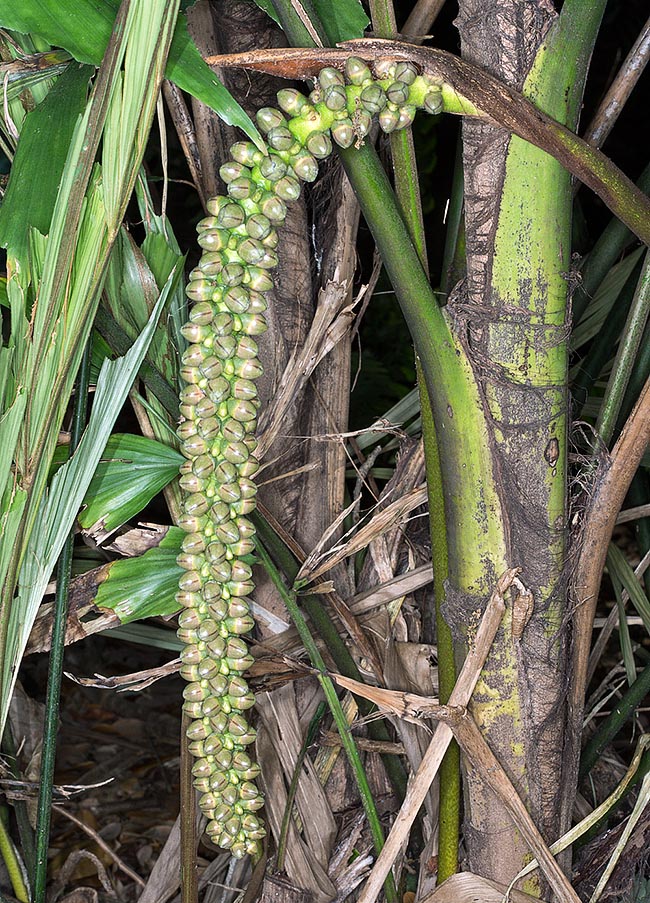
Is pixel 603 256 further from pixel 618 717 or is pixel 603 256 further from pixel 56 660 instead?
pixel 56 660

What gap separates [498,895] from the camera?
521 mm

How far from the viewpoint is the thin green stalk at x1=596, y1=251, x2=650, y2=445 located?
0.52m

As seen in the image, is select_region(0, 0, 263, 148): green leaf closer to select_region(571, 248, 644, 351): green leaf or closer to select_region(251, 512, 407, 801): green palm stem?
select_region(251, 512, 407, 801): green palm stem

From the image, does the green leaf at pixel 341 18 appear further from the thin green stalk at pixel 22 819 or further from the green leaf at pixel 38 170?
the thin green stalk at pixel 22 819

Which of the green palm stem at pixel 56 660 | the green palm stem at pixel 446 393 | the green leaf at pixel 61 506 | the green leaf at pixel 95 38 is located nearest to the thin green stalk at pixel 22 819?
the green palm stem at pixel 56 660

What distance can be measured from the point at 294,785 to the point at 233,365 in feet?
1.09

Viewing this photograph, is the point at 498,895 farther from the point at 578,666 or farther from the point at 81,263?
the point at 81,263

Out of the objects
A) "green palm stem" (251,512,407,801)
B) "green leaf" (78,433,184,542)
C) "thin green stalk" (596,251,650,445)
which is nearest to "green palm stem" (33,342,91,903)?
"green leaf" (78,433,184,542)

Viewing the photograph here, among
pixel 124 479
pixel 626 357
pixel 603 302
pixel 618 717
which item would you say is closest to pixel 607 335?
pixel 603 302

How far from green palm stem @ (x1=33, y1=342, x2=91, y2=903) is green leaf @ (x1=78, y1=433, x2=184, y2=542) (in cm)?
2

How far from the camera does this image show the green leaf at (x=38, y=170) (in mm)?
448

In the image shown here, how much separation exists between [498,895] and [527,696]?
127mm

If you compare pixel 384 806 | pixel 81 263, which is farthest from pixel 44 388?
pixel 384 806

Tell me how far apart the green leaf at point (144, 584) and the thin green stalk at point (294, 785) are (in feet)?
0.48
